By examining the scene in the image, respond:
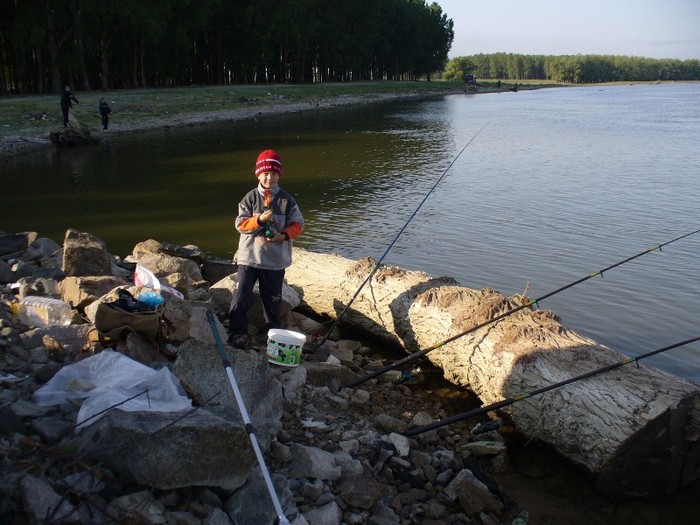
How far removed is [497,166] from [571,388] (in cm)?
1690

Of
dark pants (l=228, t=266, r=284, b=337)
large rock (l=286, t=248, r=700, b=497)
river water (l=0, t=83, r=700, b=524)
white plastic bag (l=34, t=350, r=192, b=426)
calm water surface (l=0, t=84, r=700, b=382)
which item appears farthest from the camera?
calm water surface (l=0, t=84, r=700, b=382)

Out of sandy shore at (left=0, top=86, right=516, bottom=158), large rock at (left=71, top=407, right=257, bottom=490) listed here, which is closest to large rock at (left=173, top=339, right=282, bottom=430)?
large rock at (left=71, top=407, right=257, bottom=490)

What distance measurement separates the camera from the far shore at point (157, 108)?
28.9 m

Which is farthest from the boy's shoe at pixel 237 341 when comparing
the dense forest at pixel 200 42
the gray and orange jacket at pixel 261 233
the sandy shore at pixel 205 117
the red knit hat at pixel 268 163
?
the dense forest at pixel 200 42

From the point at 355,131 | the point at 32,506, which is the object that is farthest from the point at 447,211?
the point at 355,131

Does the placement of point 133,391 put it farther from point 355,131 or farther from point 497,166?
point 355,131

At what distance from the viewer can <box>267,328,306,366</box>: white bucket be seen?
6.16 meters

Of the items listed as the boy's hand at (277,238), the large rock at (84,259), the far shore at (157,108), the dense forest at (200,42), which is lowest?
the large rock at (84,259)

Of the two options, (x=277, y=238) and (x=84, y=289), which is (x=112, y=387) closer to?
(x=84, y=289)

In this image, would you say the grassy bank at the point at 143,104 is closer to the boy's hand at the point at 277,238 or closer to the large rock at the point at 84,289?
the large rock at the point at 84,289

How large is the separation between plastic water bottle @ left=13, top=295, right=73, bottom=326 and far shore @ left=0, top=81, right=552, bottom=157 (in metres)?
21.2

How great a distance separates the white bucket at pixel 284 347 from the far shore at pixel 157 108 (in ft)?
73.8

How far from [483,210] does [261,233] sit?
9.39 m

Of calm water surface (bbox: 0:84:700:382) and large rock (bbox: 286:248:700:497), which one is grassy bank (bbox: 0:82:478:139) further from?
large rock (bbox: 286:248:700:497)
